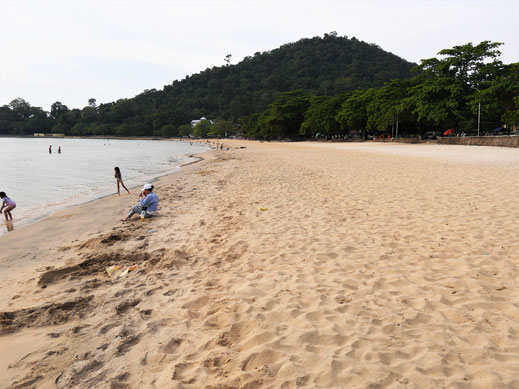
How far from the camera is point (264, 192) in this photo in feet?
38.9

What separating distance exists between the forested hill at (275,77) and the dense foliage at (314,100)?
521 mm

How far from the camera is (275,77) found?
16075 centimetres

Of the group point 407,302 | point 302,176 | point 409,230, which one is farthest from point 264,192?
point 407,302

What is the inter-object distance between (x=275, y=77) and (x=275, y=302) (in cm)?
16799

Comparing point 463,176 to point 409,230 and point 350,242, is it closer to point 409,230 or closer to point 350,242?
point 409,230

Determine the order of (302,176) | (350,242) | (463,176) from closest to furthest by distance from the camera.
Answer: (350,242) < (463,176) < (302,176)

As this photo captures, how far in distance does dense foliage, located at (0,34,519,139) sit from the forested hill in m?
0.52

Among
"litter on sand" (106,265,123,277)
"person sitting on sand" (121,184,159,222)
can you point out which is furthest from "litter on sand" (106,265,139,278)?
"person sitting on sand" (121,184,159,222)

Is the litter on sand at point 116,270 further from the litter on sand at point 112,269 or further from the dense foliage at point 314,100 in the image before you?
the dense foliage at point 314,100

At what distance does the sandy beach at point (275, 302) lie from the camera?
2.92 m

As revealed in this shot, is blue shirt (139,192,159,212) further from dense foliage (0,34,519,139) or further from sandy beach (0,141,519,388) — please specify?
dense foliage (0,34,519,139)

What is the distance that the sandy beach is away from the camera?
9.57 feet

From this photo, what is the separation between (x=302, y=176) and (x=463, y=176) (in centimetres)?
681

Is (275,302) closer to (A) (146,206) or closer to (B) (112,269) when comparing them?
(B) (112,269)
